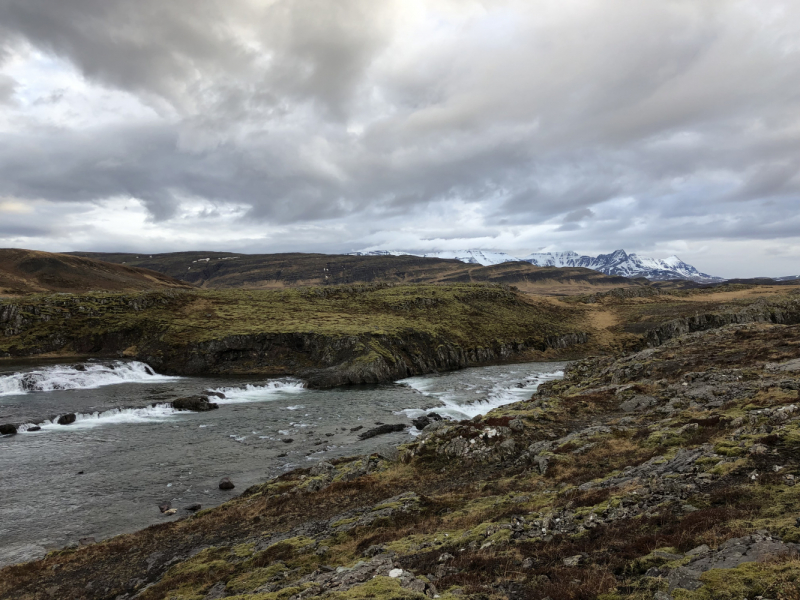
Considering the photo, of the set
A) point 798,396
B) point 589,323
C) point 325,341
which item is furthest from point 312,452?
point 589,323

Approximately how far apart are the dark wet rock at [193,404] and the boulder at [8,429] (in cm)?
1557

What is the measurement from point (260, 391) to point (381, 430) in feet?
99.7

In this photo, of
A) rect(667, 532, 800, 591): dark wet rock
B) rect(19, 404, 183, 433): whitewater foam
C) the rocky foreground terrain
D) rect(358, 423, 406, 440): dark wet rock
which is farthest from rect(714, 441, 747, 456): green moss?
rect(19, 404, 183, 433): whitewater foam

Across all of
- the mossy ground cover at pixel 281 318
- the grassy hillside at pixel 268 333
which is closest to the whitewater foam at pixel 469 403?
the grassy hillside at pixel 268 333

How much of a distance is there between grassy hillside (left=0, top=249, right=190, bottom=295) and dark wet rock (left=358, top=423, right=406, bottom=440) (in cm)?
15523

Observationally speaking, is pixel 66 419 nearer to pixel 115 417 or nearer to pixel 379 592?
pixel 115 417

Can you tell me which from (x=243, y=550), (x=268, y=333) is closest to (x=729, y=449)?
(x=243, y=550)

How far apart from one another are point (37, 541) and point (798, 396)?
46.9 m

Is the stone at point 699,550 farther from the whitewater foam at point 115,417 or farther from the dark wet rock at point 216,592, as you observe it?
the whitewater foam at point 115,417

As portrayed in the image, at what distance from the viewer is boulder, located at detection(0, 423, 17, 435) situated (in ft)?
137

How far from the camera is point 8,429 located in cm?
4194

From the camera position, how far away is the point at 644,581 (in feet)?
30.9

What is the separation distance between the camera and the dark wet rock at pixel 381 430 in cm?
4362

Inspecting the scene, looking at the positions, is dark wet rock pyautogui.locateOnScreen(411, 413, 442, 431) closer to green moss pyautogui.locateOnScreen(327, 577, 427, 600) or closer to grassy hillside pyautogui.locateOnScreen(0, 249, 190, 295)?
green moss pyautogui.locateOnScreen(327, 577, 427, 600)
